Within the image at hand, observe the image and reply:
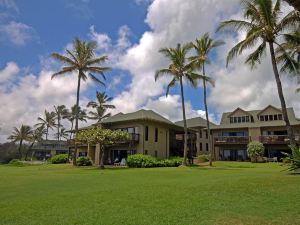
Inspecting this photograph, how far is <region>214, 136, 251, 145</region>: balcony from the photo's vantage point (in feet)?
151

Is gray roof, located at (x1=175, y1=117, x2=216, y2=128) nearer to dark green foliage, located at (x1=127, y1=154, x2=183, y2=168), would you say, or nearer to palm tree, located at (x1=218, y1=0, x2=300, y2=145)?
dark green foliage, located at (x1=127, y1=154, x2=183, y2=168)

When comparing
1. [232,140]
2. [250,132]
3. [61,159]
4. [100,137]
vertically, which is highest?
→ [250,132]

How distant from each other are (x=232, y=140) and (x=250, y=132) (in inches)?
121

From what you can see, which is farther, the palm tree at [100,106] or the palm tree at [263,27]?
the palm tree at [100,106]

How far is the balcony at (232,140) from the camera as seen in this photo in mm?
46125

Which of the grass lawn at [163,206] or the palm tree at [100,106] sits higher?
the palm tree at [100,106]

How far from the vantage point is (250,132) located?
46844mm

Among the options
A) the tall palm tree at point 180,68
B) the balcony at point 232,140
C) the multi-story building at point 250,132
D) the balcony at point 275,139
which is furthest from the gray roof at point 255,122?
the tall palm tree at point 180,68

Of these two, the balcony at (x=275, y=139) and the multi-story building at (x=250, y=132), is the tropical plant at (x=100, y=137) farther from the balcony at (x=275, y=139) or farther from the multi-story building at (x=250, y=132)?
the balcony at (x=275, y=139)

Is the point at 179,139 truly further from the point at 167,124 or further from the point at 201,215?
the point at 201,215

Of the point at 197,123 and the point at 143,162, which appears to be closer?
the point at 143,162

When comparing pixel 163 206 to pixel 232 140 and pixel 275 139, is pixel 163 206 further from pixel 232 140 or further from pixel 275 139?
pixel 232 140

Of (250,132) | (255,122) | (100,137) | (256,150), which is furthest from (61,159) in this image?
(255,122)

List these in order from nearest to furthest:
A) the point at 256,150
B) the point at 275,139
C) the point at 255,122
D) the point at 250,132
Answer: the point at 256,150 < the point at 275,139 < the point at 250,132 < the point at 255,122
